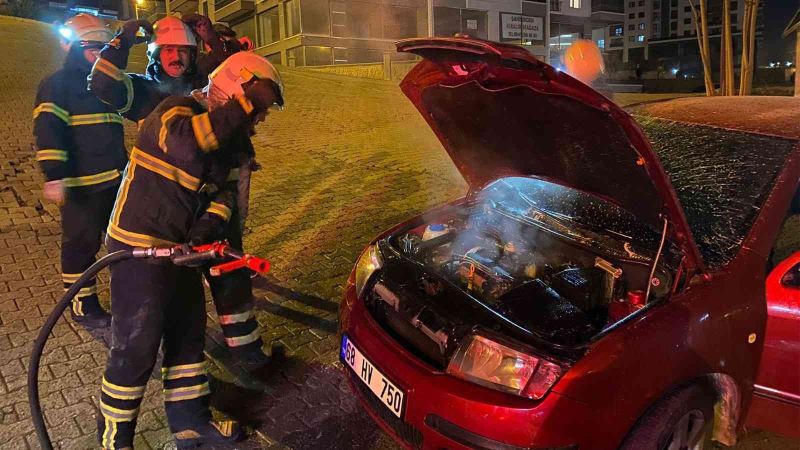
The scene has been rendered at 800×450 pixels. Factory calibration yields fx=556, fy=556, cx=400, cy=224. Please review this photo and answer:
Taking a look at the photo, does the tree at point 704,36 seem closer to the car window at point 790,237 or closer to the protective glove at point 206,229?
the car window at point 790,237

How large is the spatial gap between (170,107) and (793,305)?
270 cm

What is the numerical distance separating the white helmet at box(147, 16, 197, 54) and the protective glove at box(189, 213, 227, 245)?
A: 4.17 feet

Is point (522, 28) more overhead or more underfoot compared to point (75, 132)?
more overhead

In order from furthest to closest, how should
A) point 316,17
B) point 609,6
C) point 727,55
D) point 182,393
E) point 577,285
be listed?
point 609,6
point 316,17
point 727,55
point 182,393
point 577,285

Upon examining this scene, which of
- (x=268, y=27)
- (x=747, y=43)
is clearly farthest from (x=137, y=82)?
(x=268, y=27)

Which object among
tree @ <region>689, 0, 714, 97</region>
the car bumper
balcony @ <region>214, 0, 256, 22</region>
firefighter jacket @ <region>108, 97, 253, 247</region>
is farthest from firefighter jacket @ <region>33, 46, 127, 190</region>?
balcony @ <region>214, 0, 256, 22</region>

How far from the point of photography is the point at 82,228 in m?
3.49

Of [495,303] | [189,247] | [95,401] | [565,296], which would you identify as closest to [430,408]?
[495,303]

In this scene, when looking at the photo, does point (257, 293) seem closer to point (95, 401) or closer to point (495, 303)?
point (95, 401)

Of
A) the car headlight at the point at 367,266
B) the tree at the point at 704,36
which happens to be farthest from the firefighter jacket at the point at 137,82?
the tree at the point at 704,36

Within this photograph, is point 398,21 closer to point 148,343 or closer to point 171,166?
point 171,166

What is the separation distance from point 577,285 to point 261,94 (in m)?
1.61

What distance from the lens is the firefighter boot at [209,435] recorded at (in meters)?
2.63

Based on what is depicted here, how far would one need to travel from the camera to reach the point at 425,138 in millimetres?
9945
